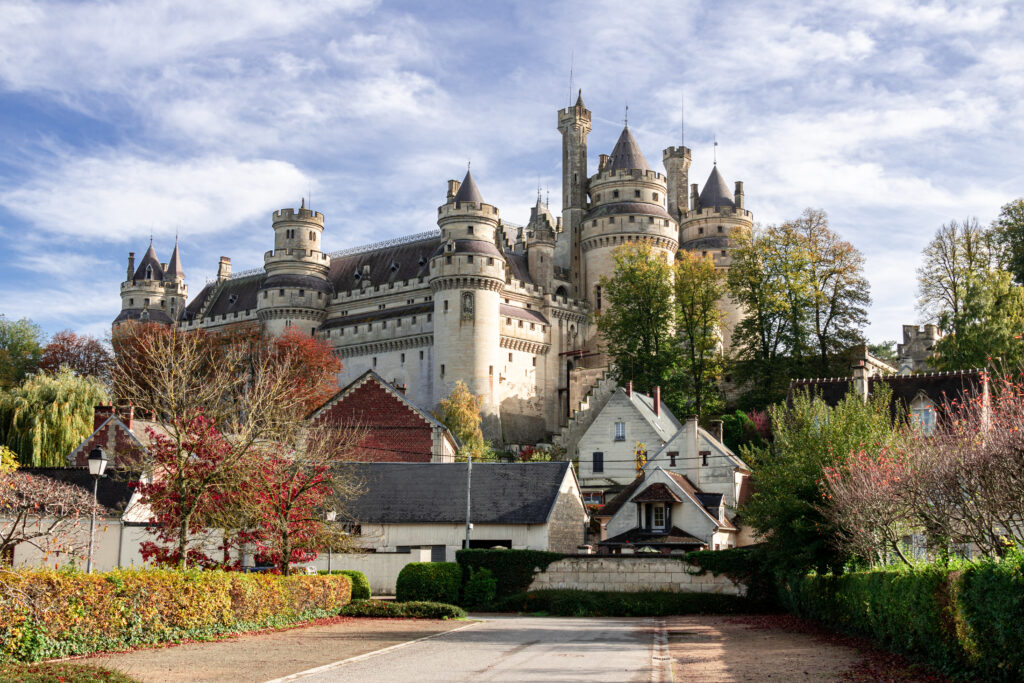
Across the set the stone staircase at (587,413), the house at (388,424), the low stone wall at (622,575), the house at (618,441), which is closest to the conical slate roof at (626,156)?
the stone staircase at (587,413)

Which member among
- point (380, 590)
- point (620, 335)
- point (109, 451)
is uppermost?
point (620, 335)

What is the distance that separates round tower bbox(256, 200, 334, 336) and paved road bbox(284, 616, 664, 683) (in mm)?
68306

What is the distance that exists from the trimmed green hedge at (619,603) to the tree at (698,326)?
37.6 meters

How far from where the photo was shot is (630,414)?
2322 inches

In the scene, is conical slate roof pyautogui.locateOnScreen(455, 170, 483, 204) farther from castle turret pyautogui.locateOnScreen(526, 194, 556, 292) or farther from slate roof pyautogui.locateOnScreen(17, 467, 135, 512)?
slate roof pyautogui.locateOnScreen(17, 467, 135, 512)

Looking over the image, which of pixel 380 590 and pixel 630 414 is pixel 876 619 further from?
pixel 630 414

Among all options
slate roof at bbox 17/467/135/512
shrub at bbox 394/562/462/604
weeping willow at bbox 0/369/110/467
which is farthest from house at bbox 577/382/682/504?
slate roof at bbox 17/467/135/512

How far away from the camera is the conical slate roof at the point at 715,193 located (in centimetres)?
9125

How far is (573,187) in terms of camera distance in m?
95.1

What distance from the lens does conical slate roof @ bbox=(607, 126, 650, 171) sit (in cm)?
9025

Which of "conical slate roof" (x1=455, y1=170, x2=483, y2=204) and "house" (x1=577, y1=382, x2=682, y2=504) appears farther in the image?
"conical slate roof" (x1=455, y1=170, x2=483, y2=204)

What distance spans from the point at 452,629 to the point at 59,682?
14507 millimetres

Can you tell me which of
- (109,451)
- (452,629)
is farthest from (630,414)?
(452,629)

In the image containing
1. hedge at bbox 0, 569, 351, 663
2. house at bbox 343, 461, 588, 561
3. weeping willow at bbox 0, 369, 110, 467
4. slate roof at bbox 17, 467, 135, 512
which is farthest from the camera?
weeping willow at bbox 0, 369, 110, 467
